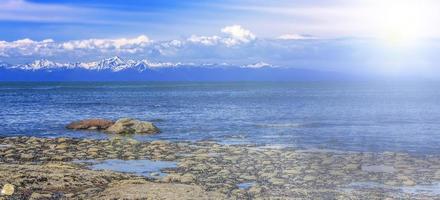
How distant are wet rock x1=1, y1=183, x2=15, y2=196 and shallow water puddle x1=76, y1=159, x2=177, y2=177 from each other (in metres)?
7.52

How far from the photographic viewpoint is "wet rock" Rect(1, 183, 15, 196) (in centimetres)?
2234

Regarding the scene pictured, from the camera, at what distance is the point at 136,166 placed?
31906 millimetres

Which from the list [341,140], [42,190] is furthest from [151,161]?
[341,140]

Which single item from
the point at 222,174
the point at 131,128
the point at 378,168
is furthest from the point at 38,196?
the point at 131,128

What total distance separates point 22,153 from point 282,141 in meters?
20.1

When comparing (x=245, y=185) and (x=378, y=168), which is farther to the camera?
(x=378, y=168)

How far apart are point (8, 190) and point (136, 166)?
10.0 meters

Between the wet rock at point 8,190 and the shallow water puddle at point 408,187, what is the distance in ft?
46.1

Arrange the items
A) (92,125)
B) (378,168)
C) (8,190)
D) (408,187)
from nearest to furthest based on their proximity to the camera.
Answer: (8,190) → (408,187) → (378,168) → (92,125)

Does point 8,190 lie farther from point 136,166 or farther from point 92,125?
point 92,125

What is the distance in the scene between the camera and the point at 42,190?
23.3m

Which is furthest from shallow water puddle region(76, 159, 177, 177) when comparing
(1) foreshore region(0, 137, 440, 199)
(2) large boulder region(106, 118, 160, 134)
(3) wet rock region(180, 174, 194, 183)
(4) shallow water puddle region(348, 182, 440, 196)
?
(2) large boulder region(106, 118, 160, 134)

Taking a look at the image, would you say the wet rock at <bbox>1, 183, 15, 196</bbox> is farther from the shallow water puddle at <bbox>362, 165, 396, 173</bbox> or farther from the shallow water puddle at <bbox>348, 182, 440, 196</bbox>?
the shallow water puddle at <bbox>362, 165, 396, 173</bbox>

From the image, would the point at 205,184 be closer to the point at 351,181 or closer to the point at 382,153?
the point at 351,181
